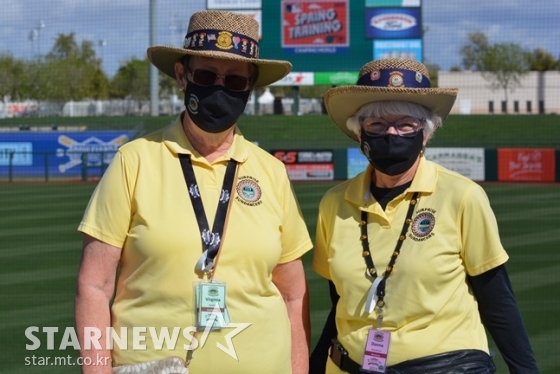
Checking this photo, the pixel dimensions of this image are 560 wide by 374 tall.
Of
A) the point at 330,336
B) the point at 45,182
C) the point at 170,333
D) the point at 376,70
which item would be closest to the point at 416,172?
the point at 376,70

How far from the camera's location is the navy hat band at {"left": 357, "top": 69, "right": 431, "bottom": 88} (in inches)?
127

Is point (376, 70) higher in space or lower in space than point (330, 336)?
higher

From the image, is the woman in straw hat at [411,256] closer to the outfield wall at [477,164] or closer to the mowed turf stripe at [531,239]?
the mowed turf stripe at [531,239]

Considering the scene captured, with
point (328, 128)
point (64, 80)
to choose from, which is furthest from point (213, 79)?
point (64, 80)

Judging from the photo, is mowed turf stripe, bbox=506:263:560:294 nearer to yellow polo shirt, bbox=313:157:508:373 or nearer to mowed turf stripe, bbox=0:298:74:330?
mowed turf stripe, bbox=0:298:74:330

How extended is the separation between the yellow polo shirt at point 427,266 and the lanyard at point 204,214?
43 centimetres

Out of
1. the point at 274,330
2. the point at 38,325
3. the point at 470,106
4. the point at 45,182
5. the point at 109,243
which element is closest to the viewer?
the point at 109,243

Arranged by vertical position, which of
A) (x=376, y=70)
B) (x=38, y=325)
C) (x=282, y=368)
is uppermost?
(x=376, y=70)

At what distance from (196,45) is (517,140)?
26.2 metres

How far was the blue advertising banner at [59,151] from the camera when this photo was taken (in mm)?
24203

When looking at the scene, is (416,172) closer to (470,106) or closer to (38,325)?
(38,325)

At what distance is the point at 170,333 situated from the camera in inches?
121

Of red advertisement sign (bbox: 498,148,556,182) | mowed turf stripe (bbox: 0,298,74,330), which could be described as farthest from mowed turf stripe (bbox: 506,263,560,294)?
red advertisement sign (bbox: 498,148,556,182)

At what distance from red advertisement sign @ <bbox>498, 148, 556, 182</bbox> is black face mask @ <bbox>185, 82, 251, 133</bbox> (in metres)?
20.2
